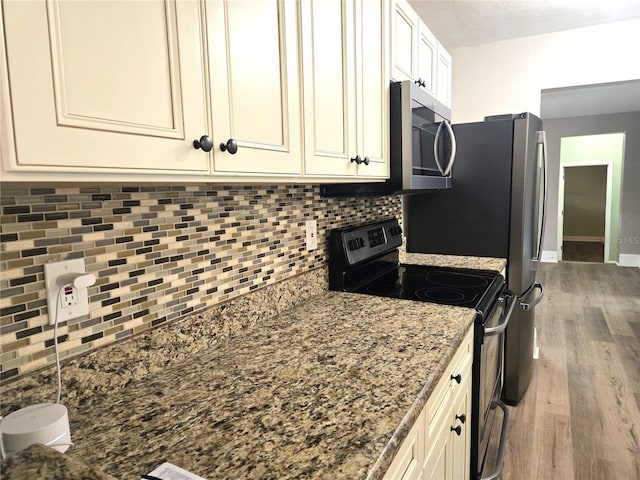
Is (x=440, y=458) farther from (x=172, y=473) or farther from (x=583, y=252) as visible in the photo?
(x=583, y=252)

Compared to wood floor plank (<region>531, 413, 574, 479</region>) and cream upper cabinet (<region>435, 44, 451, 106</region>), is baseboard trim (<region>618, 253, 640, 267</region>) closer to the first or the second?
wood floor plank (<region>531, 413, 574, 479</region>)

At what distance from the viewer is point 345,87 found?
4.17ft

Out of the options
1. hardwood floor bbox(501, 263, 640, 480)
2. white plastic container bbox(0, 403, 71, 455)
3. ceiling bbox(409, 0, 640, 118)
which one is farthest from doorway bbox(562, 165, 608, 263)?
white plastic container bbox(0, 403, 71, 455)

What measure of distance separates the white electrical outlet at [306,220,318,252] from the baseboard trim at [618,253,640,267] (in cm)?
697

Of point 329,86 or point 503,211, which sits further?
point 503,211

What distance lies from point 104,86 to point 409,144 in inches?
46.3

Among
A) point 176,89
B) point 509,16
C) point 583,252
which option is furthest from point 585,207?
point 176,89

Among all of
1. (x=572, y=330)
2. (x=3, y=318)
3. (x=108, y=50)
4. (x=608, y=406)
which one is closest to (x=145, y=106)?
(x=108, y=50)

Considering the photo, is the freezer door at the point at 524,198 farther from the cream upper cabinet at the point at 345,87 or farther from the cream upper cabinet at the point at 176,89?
the cream upper cabinet at the point at 176,89

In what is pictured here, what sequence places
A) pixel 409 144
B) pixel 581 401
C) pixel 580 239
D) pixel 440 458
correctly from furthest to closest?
1. pixel 580 239
2. pixel 581 401
3. pixel 409 144
4. pixel 440 458

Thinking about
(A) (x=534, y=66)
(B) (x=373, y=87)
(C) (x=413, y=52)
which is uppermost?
(A) (x=534, y=66)

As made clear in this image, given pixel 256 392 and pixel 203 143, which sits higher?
pixel 203 143

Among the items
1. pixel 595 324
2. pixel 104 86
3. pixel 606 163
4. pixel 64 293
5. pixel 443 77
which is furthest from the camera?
pixel 606 163

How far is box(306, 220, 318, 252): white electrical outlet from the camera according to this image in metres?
1.67
